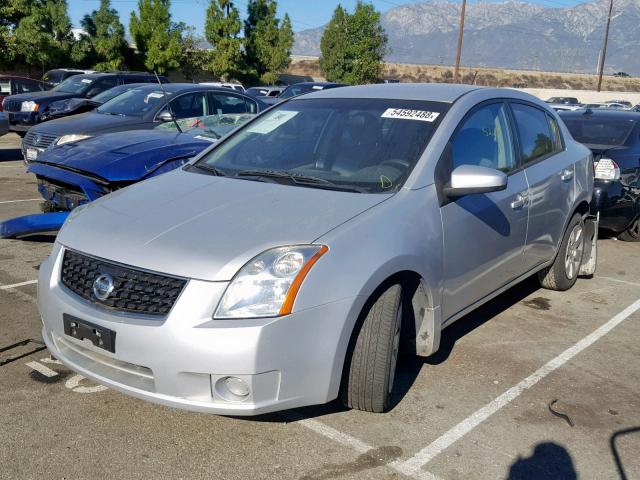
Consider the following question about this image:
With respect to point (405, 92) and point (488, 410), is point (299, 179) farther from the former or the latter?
point (488, 410)

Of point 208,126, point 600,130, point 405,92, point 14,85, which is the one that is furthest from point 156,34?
point 405,92

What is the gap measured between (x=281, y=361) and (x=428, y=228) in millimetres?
1147

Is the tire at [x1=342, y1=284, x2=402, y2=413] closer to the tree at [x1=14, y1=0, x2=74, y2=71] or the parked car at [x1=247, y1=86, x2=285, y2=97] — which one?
the parked car at [x1=247, y1=86, x2=285, y2=97]

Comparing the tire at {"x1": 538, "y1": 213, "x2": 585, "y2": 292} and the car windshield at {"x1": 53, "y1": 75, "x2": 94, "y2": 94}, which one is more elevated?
the car windshield at {"x1": 53, "y1": 75, "x2": 94, "y2": 94}

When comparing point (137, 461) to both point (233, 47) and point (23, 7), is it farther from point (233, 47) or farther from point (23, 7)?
point (233, 47)

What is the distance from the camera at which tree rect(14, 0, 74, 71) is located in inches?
1242

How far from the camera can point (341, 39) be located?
50781 mm

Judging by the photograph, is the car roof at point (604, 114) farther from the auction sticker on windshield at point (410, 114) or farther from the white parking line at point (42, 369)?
Answer: the white parking line at point (42, 369)

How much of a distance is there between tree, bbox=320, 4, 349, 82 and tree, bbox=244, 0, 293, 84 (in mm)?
7606

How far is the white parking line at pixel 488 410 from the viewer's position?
321 centimetres

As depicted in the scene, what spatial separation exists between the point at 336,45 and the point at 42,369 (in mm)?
49350

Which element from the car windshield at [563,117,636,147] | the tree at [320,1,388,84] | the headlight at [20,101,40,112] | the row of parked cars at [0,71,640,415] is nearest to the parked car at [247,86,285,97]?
the headlight at [20,101,40,112]

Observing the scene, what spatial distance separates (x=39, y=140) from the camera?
31.0 feet

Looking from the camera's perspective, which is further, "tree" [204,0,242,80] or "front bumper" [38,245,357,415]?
"tree" [204,0,242,80]
